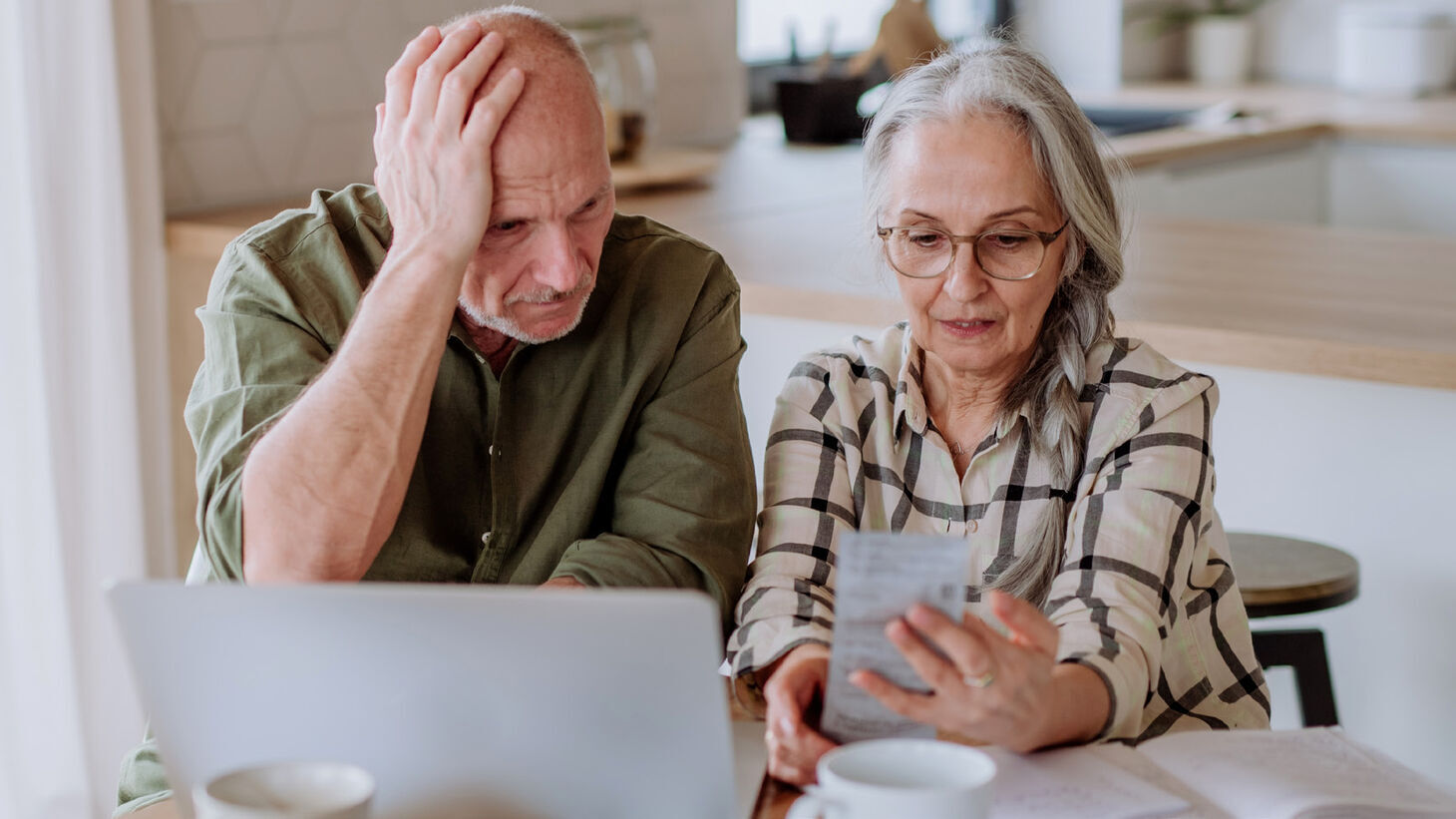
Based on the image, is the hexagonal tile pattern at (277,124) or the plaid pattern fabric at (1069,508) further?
the hexagonal tile pattern at (277,124)

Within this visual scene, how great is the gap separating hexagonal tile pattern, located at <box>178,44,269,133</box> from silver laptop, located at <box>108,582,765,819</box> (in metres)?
1.80

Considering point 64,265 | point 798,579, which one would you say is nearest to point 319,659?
point 798,579

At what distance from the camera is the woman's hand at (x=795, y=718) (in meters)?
1.06

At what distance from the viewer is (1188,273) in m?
2.39

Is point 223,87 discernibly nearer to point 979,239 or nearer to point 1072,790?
point 979,239

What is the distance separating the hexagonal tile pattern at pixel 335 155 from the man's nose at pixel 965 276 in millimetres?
1669

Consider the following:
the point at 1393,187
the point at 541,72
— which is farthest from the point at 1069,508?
the point at 1393,187

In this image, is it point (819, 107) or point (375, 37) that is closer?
point (375, 37)

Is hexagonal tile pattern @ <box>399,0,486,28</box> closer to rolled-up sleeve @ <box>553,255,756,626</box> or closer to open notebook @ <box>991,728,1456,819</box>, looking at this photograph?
rolled-up sleeve @ <box>553,255,756,626</box>

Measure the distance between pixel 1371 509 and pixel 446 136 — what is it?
1.46 m

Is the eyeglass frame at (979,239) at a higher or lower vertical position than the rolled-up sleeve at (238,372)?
higher

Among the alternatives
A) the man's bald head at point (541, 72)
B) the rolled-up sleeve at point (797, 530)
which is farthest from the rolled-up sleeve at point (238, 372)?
the rolled-up sleeve at point (797, 530)

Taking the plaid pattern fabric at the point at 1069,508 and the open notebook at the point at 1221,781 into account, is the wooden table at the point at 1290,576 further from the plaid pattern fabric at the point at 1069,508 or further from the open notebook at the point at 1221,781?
the open notebook at the point at 1221,781

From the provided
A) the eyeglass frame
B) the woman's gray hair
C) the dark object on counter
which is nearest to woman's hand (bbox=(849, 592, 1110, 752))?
the woman's gray hair
